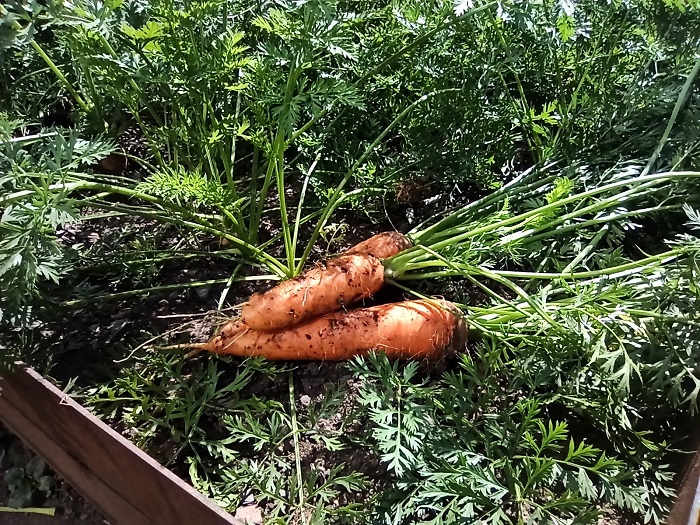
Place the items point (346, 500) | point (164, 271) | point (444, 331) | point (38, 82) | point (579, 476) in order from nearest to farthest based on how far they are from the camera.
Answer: point (579, 476)
point (346, 500)
point (444, 331)
point (164, 271)
point (38, 82)

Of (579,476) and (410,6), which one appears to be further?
(410,6)

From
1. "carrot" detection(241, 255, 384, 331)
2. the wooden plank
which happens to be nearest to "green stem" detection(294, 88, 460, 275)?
"carrot" detection(241, 255, 384, 331)

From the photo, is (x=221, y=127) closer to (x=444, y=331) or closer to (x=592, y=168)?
(x=444, y=331)

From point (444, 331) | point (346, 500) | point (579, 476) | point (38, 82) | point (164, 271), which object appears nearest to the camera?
point (579, 476)

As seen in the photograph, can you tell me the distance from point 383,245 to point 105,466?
0.62m

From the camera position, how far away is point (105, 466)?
94 centimetres

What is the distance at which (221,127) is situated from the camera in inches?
38.5

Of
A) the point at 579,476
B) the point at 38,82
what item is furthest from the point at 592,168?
the point at 38,82

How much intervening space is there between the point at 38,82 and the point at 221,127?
1.89ft

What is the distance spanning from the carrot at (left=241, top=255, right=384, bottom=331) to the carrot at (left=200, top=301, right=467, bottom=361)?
0.08 ft

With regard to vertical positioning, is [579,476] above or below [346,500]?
above

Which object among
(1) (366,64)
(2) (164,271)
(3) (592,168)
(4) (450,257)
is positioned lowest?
(2) (164,271)

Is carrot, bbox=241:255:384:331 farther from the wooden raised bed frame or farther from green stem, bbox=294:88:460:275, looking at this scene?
the wooden raised bed frame

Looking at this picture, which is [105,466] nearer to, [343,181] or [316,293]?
[316,293]
